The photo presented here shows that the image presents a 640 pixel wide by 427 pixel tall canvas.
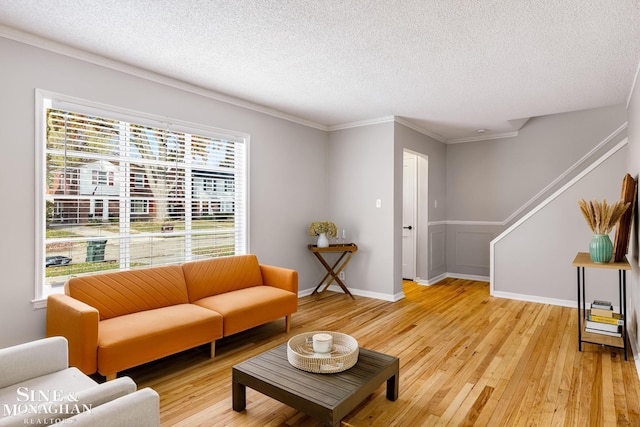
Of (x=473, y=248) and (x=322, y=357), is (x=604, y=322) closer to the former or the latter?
(x=322, y=357)

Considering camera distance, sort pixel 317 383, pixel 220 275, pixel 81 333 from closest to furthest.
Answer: pixel 317 383 → pixel 81 333 → pixel 220 275

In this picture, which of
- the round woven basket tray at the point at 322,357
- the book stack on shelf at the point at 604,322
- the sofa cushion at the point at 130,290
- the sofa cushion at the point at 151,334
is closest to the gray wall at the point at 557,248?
the book stack on shelf at the point at 604,322

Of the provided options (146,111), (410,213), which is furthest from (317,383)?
(410,213)

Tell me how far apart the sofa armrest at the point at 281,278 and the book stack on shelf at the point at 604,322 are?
2717mm

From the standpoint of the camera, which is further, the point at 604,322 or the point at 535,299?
the point at 535,299

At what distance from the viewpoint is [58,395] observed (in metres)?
1.64

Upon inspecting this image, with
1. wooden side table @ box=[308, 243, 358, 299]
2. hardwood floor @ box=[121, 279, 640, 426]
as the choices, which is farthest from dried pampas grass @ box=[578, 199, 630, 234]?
wooden side table @ box=[308, 243, 358, 299]

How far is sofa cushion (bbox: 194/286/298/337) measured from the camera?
10.3 ft

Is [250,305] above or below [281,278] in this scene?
below

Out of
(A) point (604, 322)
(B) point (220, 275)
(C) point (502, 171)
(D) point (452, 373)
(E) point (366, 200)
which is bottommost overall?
(D) point (452, 373)

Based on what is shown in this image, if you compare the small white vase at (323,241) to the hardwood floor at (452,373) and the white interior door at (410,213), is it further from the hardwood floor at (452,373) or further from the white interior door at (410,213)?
the white interior door at (410,213)

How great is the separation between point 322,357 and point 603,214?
8.80 feet

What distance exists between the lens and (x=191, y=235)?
385cm

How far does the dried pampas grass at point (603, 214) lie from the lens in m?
2.99
